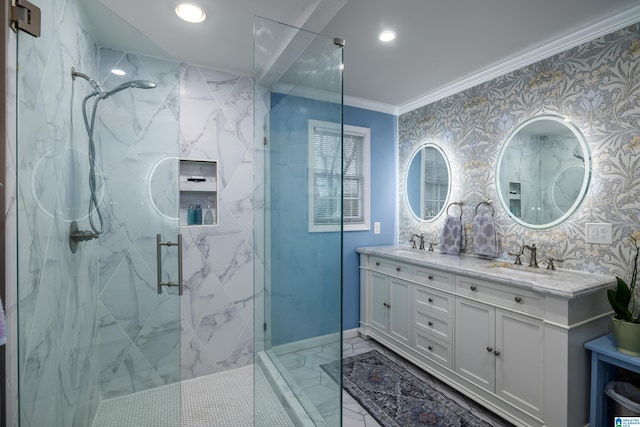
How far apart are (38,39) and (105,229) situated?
3.03 feet

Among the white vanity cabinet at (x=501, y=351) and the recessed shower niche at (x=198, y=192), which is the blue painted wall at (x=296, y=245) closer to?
the recessed shower niche at (x=198, y=192)

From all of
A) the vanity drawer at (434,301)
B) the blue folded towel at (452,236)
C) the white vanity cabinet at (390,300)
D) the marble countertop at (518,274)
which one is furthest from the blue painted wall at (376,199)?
the vanity drawer at (434,301)

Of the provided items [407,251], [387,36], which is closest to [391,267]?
[407,251]

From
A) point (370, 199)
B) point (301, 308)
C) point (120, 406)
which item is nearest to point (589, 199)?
point (370, 199)

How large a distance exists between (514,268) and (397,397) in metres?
1.23

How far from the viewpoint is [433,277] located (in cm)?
224

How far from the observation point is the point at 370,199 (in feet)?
10.2

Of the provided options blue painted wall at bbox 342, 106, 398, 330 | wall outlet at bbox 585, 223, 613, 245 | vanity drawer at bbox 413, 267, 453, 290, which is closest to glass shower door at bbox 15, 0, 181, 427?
Answer: blue painted wall at bbox 342, 106, 398, 330

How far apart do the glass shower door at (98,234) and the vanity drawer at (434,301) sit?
5.97ft

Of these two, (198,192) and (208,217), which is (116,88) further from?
(208,217)

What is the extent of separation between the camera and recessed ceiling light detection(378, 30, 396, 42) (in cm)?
186

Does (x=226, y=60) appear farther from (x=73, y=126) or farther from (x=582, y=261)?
(x=582, y=261)

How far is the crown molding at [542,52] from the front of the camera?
1.67m

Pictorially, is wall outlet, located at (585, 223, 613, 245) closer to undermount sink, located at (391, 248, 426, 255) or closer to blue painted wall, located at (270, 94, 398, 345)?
undermount sink, located at (391, 248, 426, 255)
